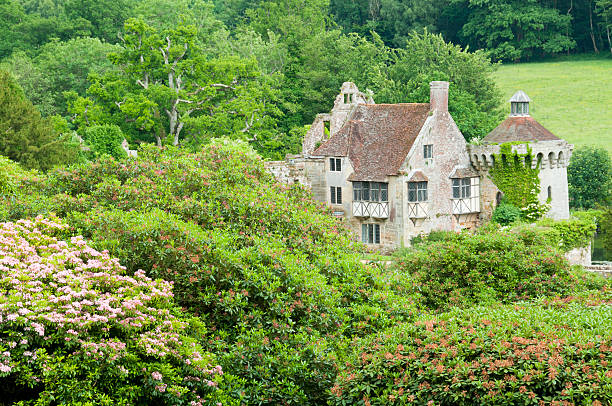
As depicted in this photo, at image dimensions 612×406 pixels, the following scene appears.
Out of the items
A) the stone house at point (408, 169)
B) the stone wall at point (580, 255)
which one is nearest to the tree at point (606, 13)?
the stone house at point (408, 169)

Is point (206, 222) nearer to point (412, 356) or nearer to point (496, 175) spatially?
point (412, 356)

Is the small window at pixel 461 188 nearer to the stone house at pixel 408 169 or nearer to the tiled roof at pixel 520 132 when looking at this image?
the stone house at pixel 408 169

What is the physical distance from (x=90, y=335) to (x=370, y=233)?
40.8 meters

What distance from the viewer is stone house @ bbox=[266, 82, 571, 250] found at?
2160 inches

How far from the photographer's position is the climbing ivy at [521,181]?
5491cm

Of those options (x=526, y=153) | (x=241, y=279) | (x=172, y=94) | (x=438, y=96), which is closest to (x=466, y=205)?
(x=526, y=153)

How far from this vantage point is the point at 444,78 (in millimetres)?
68625

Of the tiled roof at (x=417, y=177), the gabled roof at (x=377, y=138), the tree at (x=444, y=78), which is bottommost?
the tiled roof at (x=417, y=177)

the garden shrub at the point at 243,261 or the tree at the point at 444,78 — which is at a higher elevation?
the tree at the point at 444,78

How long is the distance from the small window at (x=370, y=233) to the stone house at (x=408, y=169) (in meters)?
0.06

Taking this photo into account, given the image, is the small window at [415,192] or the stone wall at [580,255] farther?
the small window at [415,192]

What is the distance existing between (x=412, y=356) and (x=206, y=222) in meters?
7.25

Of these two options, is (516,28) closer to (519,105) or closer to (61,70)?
(519,105)

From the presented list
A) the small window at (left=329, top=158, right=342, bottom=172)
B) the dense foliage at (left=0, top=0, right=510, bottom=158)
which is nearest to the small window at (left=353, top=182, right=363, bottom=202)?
the small window at (left=329, top=158, right=342, bottom=172)
